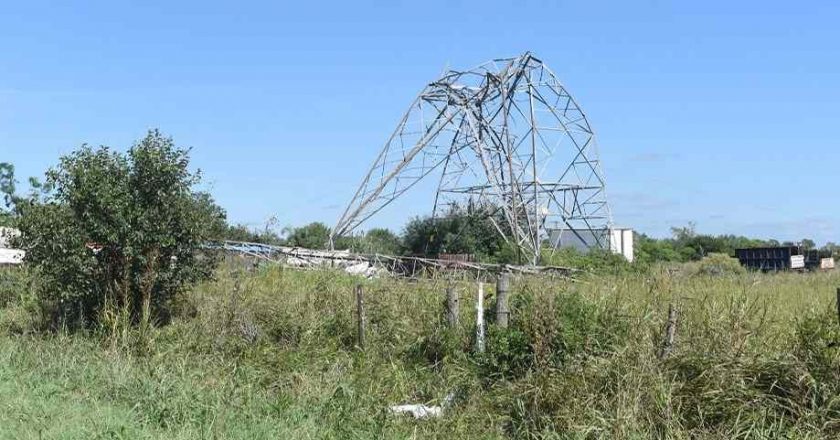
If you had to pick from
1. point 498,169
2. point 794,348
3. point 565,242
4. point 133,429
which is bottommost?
point 133,429

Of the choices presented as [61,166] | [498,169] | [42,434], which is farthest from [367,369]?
[498,169]

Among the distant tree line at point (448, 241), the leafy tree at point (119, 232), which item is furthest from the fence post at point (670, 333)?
the distant tree line at point (448, 241)

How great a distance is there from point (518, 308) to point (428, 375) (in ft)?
4.27

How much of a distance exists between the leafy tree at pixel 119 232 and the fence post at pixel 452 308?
4.68 metres

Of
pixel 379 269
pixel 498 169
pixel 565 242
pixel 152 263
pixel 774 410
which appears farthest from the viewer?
pixel 565 242

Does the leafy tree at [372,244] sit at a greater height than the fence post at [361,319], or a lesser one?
greater

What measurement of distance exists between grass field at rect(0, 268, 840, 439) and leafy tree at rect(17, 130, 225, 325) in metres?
0.80

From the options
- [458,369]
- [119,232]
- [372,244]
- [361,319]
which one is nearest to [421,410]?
[458,369]

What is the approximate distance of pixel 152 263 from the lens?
1265 cm

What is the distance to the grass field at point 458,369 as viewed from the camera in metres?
6.73

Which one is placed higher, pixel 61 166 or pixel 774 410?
pixel 61 166

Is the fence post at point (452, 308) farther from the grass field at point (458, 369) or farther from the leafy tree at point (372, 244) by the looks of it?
the leafy tree at point (372, 244)

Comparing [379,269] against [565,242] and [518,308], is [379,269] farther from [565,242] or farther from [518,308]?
[565,242]

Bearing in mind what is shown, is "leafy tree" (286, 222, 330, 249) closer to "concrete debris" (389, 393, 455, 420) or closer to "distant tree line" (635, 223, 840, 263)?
"distant tree line" (635, 223, 840, 263)
